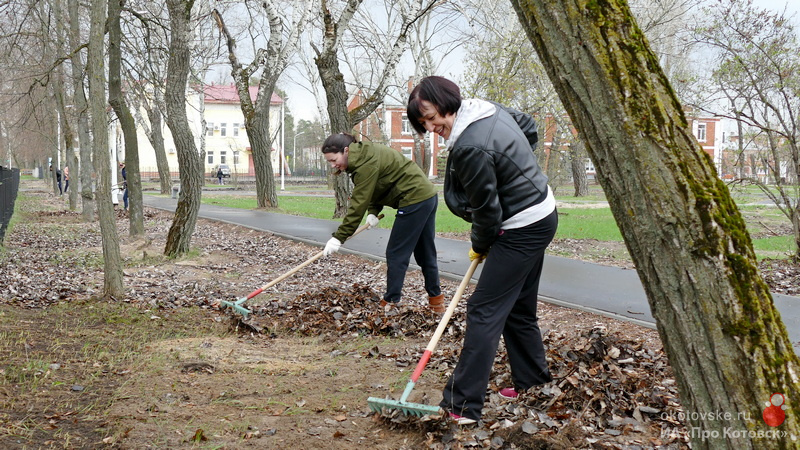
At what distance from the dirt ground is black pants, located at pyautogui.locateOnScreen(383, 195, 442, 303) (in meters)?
0.29

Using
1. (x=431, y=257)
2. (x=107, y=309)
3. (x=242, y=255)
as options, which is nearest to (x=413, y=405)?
(x=431, y=257)

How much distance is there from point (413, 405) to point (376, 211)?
3.12 metres

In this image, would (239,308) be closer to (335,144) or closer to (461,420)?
(335,144)

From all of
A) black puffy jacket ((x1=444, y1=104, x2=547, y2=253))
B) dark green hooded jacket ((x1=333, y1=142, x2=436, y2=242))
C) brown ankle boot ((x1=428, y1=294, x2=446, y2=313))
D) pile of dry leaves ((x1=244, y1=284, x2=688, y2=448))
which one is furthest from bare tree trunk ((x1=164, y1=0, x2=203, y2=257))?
black puffy jacket ((x1=444, y1=104, x2=547, y2=253))

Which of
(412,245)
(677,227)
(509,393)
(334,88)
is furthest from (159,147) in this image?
(677,227)

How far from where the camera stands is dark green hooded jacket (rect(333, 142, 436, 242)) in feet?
19.2

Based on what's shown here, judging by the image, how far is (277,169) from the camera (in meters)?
65.7

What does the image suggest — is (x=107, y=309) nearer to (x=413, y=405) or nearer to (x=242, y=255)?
(x=413, y=405)

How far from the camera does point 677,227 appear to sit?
2221 millimetres

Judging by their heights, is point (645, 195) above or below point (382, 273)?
above

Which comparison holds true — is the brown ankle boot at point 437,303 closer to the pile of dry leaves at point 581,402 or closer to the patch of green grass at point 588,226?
the pile of dry leaves at point 581,402

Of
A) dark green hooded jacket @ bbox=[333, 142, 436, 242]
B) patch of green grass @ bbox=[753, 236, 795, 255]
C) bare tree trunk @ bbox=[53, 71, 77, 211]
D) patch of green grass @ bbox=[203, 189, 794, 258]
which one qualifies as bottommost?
patch of green grass @ bbox=[753, 236, 795, 255]

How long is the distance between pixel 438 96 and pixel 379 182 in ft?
8.50

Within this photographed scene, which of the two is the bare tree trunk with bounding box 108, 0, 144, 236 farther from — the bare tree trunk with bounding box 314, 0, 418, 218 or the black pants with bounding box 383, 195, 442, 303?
the black pants with bounding box 383, 195, 442, 303
